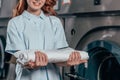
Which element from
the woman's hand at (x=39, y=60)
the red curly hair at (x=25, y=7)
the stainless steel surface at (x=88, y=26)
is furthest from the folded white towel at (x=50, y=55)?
the stainless steel surface at (x=88, y=26)

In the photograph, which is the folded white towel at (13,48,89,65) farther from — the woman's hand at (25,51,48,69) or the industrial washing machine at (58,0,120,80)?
the industrial washing machine at (58,0,120,80)

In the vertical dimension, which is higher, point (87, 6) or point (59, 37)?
point (87, 6)

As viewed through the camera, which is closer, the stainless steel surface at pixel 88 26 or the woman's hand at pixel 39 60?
the woman's hand at pixel 39 60

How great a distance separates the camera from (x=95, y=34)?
7.45ft

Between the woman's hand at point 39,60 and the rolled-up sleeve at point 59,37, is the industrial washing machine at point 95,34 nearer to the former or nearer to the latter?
the rolled-up sleeve at point 59,37

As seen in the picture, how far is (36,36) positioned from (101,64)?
84cm

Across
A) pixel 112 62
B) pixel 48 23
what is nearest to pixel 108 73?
pixel 112 62

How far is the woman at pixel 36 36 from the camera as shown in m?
1.61

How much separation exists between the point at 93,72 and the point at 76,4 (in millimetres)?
501

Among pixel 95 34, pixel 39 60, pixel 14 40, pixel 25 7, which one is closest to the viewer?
pixel 39 60

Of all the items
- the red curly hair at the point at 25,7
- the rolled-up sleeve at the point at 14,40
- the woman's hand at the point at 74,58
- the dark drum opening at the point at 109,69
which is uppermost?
the red curly hair at the point at 25,7

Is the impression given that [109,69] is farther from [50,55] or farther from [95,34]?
[50,55]

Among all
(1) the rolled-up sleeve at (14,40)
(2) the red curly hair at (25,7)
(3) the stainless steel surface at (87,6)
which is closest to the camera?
(1) the rolled-up sleeve at (14,40)

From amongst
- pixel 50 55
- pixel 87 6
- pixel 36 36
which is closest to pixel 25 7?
pixel 36 36
